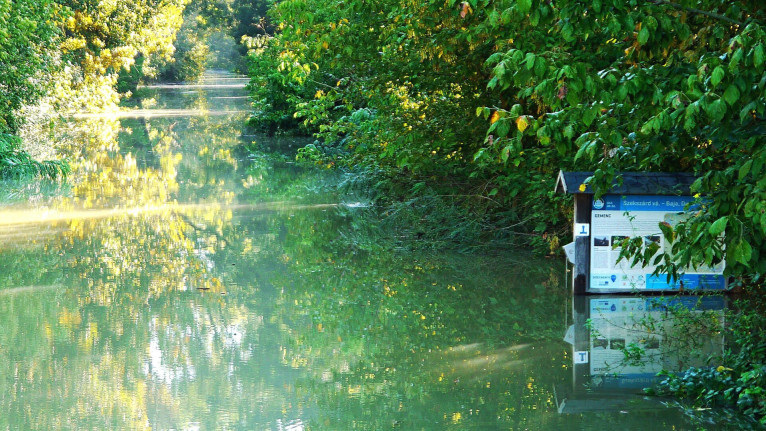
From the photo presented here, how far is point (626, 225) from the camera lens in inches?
385

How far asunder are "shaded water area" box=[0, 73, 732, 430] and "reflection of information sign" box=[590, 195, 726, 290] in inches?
24.0

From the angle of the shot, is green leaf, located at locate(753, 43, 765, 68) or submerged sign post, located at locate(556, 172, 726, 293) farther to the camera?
submerged sign post, located at locate(556, 172, 726, 293)

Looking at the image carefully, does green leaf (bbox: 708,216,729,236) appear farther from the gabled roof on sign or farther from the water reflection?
the gabled roof on sign

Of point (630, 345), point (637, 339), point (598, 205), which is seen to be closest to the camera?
point (630, 345)

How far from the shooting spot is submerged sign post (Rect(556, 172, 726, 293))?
960 cm

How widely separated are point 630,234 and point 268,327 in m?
3.95

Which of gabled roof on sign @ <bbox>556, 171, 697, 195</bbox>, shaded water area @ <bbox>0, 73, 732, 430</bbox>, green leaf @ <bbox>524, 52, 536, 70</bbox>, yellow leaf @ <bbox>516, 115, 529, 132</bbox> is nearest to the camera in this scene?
green leaf @ <bbox>524, 52, 536, 70</bbox>

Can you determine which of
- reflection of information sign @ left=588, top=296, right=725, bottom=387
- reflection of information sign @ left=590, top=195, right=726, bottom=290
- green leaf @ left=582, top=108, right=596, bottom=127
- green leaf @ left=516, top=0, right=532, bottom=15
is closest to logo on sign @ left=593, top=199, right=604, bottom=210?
reflection of information sign @ left=590, top=195, right=726, bottom=290

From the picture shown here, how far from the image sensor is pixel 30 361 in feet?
26.2

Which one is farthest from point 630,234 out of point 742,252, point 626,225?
point 742,252

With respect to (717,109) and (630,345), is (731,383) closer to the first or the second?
(630,345)

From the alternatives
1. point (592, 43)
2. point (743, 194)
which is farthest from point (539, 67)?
point (592, 43)

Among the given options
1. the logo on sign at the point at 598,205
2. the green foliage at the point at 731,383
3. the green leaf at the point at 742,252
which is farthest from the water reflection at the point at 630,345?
the green leaf at the point at 742,252

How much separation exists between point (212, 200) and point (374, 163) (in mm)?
3950
